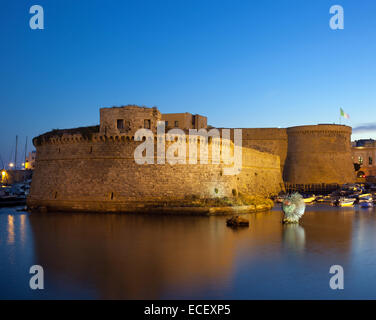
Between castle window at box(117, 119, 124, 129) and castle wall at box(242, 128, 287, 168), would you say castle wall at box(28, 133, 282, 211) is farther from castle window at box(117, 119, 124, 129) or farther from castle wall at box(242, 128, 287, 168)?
castle wall at box(242, 128, 287, 168)

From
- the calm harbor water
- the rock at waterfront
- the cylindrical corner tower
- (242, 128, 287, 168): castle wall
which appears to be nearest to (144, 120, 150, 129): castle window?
the calm harbor water

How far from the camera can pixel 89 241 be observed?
473 inches

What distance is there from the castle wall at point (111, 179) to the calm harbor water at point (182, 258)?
6.34 ft

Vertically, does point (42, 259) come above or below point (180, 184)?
below

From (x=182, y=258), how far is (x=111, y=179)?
950 cm

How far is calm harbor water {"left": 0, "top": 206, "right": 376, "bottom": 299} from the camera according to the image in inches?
293

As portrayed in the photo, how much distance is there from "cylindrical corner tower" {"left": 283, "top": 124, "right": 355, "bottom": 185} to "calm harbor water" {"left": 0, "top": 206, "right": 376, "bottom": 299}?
18.5 metres

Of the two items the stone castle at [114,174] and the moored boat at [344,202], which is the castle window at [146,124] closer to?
the stone castle at [114,174]

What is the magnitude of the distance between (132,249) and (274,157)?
23.5m

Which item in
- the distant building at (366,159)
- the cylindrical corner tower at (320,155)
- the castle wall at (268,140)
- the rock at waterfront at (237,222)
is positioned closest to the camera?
the rock at waterfront at (237,222)

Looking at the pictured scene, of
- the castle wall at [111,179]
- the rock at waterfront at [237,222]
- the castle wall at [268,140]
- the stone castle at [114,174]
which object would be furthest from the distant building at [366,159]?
the rock at waterfront at [237,222]

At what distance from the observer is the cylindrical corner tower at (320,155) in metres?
34.3
